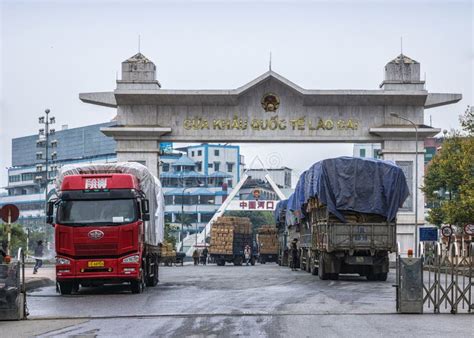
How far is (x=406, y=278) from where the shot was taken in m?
18.6

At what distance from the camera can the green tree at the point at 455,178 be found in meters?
44.9

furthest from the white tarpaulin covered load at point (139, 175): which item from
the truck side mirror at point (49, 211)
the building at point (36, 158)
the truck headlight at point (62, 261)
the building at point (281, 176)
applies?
the building at point (281, 176)

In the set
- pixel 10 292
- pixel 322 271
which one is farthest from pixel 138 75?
pixel 10 292

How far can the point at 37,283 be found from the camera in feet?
103

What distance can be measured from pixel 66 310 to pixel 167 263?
46.8 meters

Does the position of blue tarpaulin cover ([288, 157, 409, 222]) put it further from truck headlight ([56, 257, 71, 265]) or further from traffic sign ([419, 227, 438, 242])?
truck headlight ([56, 257, 71, 265])

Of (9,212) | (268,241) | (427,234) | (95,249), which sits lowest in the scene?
(268,241)

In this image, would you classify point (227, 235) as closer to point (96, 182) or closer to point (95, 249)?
point (96, 182)

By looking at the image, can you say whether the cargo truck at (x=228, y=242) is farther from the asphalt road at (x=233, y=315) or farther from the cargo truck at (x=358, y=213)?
the asphalt road at (x=233, y=315)

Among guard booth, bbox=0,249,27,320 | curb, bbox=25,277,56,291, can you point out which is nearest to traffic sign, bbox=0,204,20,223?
curb, bbox=25,277,56,291

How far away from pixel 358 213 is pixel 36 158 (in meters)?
127

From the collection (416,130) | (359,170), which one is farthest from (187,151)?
(359,170)

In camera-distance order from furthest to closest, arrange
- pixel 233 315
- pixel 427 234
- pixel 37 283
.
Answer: pixel 427 234
pixel 37 283
pixel 233 315

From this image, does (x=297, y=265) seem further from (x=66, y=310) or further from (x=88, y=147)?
(x=88, y=147)
